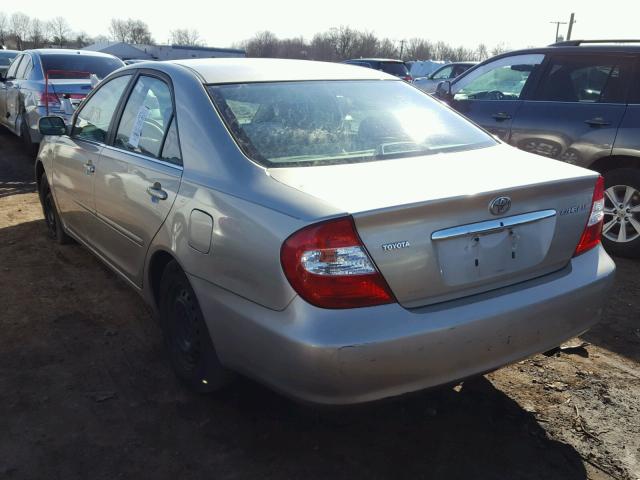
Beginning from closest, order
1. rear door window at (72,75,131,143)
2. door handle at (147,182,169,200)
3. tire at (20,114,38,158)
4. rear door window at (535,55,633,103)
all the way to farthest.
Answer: door handle at (147,182,169,200), rear door window at (72,75,131,143), rear door window at (535,55,633,103), tire at (20,114,38,158)

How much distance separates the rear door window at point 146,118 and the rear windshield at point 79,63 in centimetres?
603

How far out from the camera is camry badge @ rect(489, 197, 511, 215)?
2.24 meters

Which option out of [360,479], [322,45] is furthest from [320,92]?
[322,45]

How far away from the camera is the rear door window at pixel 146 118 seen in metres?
3.08

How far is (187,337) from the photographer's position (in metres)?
2.91

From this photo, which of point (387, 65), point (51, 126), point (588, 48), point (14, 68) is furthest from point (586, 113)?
point (387, 65)

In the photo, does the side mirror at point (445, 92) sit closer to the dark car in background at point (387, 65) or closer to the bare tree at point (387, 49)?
the dark car in background at point (387, 65)

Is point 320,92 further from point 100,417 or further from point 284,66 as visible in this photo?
Answer: point 100,417

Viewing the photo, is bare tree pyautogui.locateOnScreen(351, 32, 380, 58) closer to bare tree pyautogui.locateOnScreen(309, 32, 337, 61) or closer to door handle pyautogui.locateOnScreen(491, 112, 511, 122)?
bare tree pyautogui.locateOnScreen(309, 32, 337, 61)

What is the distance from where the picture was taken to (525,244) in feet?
7.74

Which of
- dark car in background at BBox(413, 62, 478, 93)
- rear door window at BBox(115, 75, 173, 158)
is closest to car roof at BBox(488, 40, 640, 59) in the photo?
rear door window at BBox(115, 75, 173, 158)

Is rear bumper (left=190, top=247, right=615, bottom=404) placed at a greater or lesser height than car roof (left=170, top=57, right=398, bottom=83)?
lesser

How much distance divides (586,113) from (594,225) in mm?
2804

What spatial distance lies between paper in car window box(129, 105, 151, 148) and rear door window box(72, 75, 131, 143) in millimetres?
399
